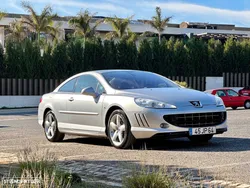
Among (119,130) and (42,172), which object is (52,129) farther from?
(42,172)

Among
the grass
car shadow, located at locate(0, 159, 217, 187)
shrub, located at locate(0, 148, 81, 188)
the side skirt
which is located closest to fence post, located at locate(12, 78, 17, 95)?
the side skirt

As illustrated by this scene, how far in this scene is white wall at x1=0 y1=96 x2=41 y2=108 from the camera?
34.3 meters

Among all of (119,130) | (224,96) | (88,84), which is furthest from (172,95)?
(224,96)

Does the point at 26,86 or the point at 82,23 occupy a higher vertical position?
the point at 82,23

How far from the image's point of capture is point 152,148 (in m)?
10.4

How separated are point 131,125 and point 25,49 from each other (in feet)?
86.2

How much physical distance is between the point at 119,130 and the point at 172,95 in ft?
3.97

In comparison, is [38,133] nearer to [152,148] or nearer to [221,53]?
[152,148]

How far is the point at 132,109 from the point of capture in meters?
10.0

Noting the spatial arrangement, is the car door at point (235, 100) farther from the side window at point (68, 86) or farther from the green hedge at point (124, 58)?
the side window at point (68, 86)

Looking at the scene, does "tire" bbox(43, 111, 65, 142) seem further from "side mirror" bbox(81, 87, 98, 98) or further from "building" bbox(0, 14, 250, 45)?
"building" bbox(0, 14, 250, 45)

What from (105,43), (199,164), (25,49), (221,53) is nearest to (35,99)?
(25,49)

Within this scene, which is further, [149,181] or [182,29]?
[182,29]

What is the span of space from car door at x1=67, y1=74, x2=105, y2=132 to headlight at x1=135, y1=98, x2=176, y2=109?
1046mm
